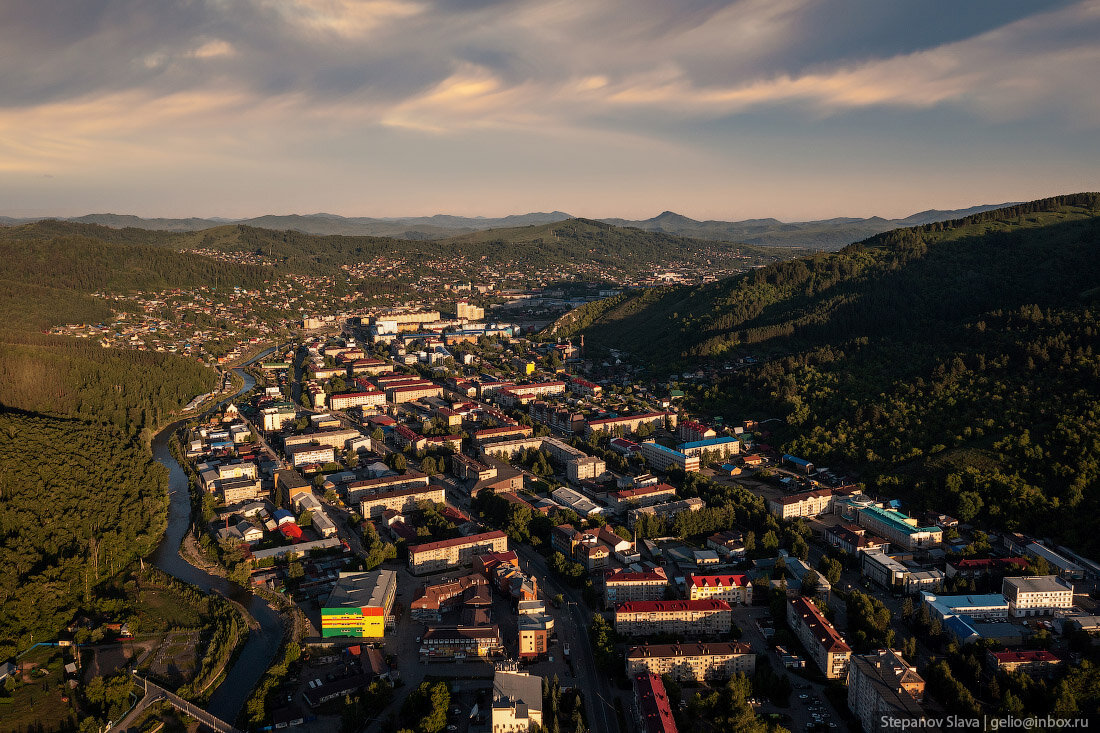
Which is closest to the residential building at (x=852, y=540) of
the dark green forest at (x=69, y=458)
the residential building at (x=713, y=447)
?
the residential building at (x=713, y=447)

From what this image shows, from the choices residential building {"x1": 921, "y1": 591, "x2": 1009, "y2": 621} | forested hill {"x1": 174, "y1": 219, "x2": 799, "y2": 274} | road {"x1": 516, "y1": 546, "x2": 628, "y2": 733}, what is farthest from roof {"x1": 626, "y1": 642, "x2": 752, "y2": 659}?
forested hill {"x1": 174, "y1": 219, "x2": 799, "y2": 274}

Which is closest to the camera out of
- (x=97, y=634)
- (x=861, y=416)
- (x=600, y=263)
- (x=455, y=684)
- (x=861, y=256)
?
(x=455, y=684)

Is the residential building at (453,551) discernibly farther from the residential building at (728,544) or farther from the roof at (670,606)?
the residential building at (728,544)

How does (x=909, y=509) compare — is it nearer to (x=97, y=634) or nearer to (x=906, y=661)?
(x=906, y=661)

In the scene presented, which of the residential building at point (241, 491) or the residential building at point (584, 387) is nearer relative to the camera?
the residential building at point (241, 491)

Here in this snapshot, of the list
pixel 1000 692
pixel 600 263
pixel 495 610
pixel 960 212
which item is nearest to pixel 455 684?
pixel 495 610

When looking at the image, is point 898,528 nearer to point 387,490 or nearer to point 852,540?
point 852,540

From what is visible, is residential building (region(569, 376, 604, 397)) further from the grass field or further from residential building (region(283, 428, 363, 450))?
the grass field
